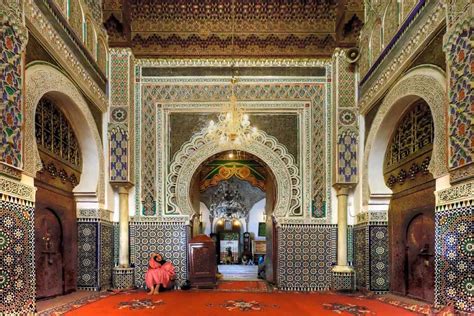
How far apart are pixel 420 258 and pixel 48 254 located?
4.28 m

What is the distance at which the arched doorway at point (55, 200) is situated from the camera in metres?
5.05

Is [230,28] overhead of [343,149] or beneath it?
overhead

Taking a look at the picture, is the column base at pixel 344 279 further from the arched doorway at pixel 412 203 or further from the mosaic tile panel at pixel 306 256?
the arched doorway at pixel 412 203

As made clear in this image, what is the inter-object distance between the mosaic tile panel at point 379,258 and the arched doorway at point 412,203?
0.34 feet

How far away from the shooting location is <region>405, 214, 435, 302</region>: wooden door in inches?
191

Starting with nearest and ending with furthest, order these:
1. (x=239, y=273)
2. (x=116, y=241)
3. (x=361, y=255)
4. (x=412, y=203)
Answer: (x=412, y=203), (x=361, y=255), (x=116, y=241), (x=239, y=273)

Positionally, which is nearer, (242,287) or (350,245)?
(350,245)

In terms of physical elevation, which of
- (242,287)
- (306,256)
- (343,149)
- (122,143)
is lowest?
(242,287)

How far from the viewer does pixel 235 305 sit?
4969 millimetres

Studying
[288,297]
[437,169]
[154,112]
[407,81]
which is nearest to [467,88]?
[437,169]

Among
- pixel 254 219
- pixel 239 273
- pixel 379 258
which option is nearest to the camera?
pixel 379 258

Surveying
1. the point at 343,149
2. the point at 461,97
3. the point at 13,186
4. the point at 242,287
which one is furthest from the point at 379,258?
the point at 13,186

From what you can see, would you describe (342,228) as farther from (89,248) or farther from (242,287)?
(89,248)

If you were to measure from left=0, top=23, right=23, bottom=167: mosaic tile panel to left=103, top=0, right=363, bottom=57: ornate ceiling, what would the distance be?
3.27 metres
